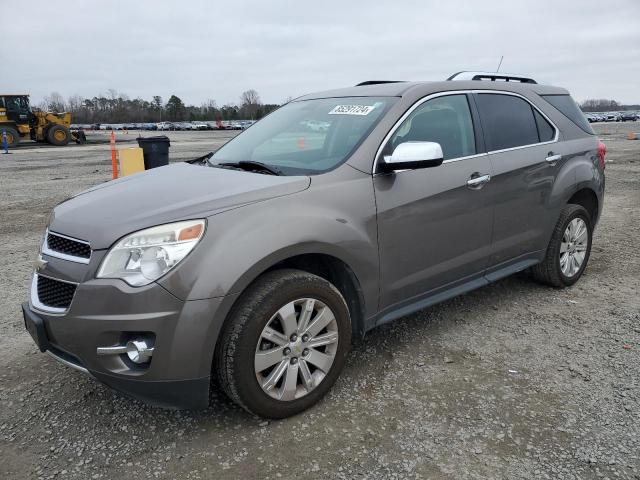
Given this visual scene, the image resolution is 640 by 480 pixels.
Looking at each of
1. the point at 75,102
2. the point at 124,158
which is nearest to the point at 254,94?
the point at 75,102

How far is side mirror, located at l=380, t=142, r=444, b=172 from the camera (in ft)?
9.76

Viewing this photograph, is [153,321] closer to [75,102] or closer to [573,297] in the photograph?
[573,297]

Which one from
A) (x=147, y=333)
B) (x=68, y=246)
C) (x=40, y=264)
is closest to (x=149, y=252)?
(x=147, y=333)

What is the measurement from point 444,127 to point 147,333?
2.35 m

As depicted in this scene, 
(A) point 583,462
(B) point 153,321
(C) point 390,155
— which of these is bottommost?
(A) point 583,462

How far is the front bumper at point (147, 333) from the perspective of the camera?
232 cm

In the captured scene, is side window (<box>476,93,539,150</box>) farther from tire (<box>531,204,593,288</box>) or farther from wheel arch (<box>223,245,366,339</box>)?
wheel arch (<box>223,245,366,339</box>)

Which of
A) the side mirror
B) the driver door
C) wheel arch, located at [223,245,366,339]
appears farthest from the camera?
the driver door

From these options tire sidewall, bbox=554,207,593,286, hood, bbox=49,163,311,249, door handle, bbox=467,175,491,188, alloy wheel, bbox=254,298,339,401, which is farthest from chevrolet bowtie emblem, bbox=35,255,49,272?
tire sidewall, bbox=554,207,593,286

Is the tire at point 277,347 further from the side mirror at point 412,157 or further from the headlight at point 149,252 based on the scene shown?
the side mirror at point 412,157

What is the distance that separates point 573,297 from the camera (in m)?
4.46

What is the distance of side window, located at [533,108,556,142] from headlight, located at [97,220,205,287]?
10.1 feet

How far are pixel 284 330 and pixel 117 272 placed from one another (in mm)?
850

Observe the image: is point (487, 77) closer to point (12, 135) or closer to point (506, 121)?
point (506, 121)
